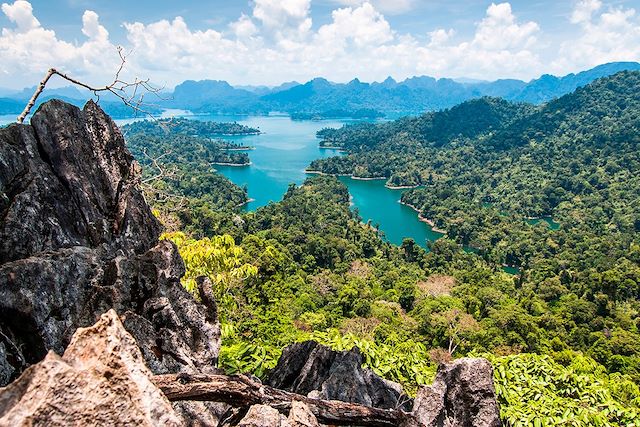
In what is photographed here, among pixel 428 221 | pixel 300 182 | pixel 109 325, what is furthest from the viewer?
pixel 300 182

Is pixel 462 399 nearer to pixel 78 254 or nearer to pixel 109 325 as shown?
pixel 109 325

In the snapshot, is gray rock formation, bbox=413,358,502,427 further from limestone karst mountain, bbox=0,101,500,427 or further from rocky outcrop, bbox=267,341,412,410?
rocky outcrop, bbox=267,341,412,410

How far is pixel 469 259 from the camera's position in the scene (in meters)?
45.4

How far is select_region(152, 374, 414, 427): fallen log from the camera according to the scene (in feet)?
7.80

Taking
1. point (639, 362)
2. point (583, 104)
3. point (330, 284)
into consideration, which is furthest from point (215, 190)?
point (583, 104)

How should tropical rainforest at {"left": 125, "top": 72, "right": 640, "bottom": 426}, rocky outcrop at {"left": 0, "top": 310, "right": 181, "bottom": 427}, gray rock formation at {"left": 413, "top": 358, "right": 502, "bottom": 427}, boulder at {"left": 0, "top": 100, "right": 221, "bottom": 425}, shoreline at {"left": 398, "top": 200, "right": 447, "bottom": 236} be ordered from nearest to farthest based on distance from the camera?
rocky outcrop at {"left": 0, "top": 310, "right": 181, "bottom": 427}, boulder at {"left": 0, "top": 100, "right": 221, "bottom": 425}, gray rock formation at {"left": 413, "top": 358, "right": 502, "bottom": 427}, tropical rainforest at {"left": 125, "top": 72, "right": 640, "bottom": 426}, shoreline at {"left": 398, "top": 200, "right": 447, "bottom": 236}

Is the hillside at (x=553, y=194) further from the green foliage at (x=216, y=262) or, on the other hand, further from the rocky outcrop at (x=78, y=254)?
the rocky outcrop at (x=78, y=254)

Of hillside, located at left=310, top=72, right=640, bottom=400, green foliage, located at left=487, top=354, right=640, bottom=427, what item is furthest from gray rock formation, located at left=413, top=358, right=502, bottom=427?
hillside, located at left=310, top=72, right=640, bottom=400

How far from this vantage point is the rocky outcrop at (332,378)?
13.9 ft

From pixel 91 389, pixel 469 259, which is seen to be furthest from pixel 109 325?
pixel 469 259

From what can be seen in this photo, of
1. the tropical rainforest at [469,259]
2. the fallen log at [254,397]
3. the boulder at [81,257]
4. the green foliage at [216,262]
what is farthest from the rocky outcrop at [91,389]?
the green foliage at [216,262]

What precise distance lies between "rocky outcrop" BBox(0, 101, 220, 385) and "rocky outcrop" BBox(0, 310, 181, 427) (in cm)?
118

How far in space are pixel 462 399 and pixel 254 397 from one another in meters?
1.93

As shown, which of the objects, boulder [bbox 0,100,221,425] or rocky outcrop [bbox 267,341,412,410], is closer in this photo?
boulder [bbox 0,100,221,425]
